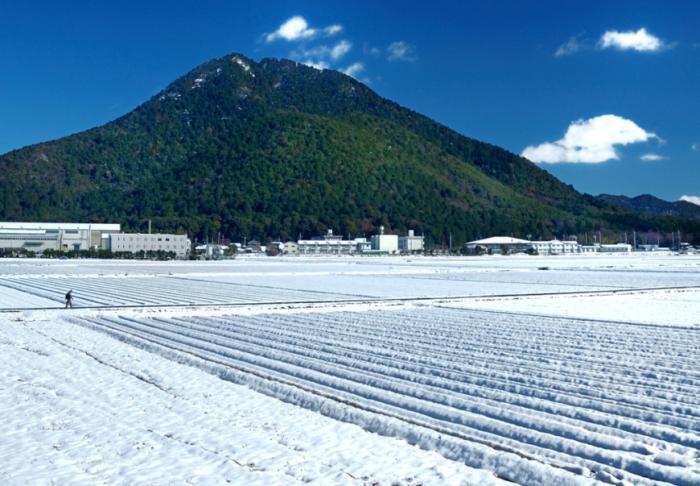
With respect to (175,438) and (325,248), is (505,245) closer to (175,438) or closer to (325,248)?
(325,248)

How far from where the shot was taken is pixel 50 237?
86875 millimetres

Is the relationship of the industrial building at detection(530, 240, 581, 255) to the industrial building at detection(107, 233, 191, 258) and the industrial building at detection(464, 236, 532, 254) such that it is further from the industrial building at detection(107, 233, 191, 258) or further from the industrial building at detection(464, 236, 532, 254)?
the industrial building at detection(107, 233, 191, 258)

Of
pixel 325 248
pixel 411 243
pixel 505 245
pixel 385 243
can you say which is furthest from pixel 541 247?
pixel 325 248

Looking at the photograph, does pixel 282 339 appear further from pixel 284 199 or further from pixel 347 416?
pixel 284 199

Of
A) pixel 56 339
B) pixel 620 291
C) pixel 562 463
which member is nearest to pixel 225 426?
pixel 562 463

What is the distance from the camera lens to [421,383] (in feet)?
27.3

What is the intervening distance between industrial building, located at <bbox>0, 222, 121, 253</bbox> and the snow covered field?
Answer: 7430 cm

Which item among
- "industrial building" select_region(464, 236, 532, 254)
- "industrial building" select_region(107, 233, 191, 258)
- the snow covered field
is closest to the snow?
the snow covered field

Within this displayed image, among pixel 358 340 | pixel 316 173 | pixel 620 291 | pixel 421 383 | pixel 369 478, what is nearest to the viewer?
pixel 369 478

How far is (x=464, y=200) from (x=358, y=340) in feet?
508

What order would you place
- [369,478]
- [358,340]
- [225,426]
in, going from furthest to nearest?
[358,340] < [225,426] < [369,478]

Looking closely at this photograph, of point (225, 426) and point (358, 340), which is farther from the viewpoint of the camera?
point (358, 340)

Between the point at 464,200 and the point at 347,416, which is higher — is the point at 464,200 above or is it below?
above

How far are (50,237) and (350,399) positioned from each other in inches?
3449
